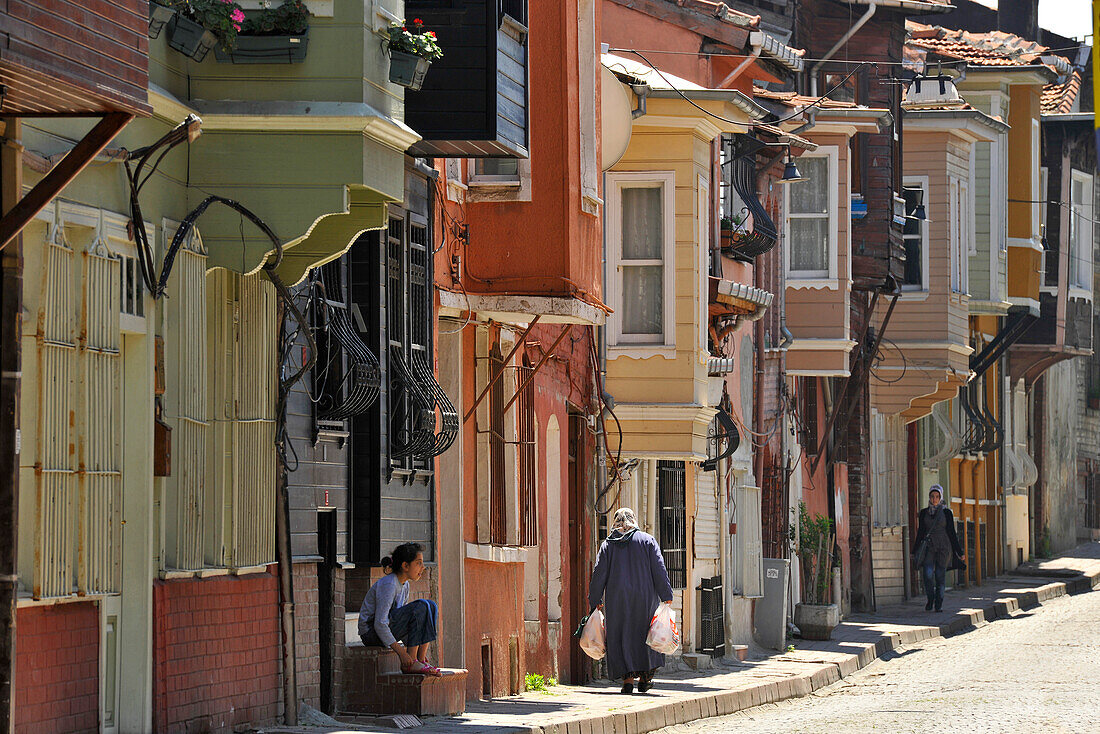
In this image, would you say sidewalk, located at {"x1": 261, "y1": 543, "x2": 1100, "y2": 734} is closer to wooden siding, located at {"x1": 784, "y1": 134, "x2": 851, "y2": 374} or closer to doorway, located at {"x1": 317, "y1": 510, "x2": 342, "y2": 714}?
doorway, located at {"x1": 317, "y1": 510, "x2": 342, "y2": 714}

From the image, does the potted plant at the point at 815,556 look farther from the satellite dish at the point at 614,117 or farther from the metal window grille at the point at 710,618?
the satellite dish at the point at 614,117

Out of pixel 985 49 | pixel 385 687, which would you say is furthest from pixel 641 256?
pixel 985 49

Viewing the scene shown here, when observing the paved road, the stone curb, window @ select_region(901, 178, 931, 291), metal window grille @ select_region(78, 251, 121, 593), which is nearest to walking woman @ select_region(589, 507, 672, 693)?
the stone curb

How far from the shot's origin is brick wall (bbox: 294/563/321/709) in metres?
15.0

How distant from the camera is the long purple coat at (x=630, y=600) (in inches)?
779

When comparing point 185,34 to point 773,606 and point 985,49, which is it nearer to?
point 773,606

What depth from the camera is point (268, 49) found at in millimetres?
13469

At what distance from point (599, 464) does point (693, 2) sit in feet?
21.5

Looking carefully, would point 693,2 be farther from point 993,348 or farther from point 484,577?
point 993,348

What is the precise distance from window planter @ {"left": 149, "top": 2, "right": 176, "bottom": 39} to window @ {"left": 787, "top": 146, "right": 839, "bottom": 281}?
1996cm

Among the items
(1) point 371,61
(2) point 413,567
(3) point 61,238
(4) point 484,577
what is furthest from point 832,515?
(3) point 61,238

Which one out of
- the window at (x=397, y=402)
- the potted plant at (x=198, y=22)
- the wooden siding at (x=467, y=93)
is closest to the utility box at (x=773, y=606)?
the window at (x=397, y=402)

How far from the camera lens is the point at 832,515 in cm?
3453

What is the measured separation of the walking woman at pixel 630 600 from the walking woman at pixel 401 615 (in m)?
4.09
